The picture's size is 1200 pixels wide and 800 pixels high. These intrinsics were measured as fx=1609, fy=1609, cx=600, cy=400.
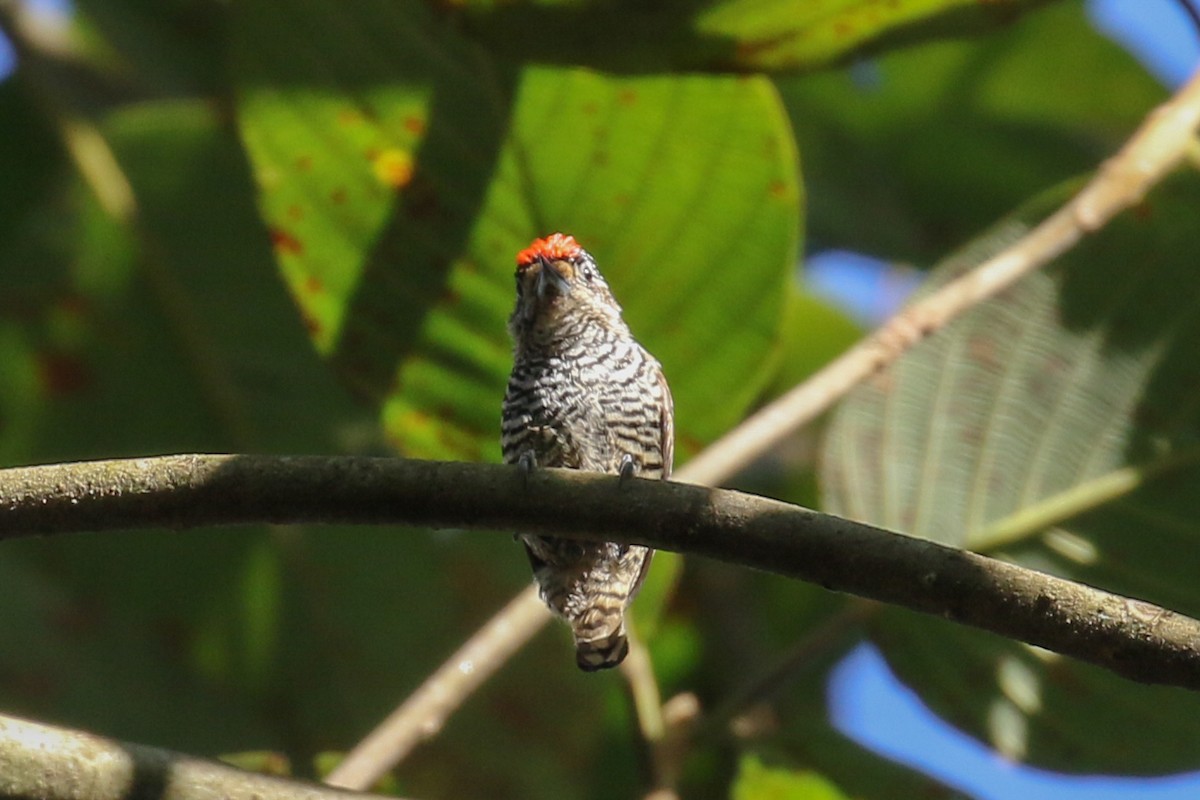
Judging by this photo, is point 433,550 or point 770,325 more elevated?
point 770,325

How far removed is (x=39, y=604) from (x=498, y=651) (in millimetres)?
2301

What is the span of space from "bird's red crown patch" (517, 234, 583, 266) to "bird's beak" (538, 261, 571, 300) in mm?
22

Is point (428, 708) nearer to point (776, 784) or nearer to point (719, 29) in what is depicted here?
point (776, 784)

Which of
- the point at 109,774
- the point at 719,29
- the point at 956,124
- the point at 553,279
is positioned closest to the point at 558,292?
the point at 553,279

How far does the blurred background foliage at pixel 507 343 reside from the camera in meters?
3.80

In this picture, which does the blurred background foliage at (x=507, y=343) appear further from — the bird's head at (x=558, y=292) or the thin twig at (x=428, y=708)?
the thin twig at (x=428, y=708)

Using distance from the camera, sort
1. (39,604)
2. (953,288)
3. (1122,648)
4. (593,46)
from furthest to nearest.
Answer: (39,604) < (953,288) < (593,46) < (1122,648)

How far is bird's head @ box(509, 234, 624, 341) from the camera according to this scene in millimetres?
4039

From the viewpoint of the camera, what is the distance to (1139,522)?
3893 mm

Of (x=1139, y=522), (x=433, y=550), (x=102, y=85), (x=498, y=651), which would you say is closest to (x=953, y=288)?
(x=1139, y=522)

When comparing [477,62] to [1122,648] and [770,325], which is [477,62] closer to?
[770,325]

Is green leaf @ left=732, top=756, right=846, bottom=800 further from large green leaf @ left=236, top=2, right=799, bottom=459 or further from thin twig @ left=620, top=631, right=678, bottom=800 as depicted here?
large green leaf @ left=236, top=2, right=799, bottom=459

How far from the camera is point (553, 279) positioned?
4121 millimetres

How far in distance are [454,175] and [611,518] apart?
1.90 m
